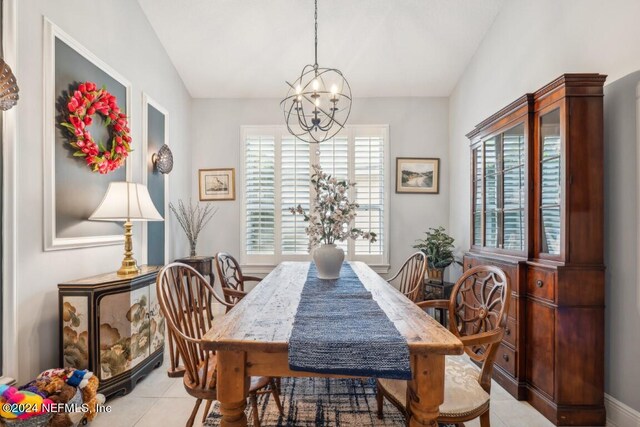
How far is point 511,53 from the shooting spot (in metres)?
3.08

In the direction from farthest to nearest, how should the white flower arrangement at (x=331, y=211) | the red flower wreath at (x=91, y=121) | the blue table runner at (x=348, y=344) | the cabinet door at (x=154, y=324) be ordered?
1. the cabinet door at (x=154, y=324)
2. the red flower wreath at (x=91, y=121)
3. the white flower arrangement at (x=331, y=211)
4. the blue table runner at (x=348, y=344)

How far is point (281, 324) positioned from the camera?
4.63 ft

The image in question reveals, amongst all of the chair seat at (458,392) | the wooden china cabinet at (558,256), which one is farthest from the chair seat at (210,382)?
the wooden china cabinet at (558,256)

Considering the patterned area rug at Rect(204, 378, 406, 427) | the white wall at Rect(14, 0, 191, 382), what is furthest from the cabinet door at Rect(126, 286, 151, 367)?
the patterned area rug at Rect(204, 378, 406, 427)

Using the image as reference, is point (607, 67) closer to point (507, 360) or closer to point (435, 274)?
point (507, 360)

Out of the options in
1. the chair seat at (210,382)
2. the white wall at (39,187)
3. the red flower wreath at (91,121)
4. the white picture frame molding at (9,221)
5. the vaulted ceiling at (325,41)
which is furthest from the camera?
the vaulted ceiling at (325,41)

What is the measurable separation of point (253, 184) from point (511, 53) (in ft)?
10.4

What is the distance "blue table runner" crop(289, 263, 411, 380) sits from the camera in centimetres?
116

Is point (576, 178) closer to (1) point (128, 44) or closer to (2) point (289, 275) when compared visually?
(2) point (289, 275)

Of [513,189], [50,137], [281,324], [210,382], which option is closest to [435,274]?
[513,189]

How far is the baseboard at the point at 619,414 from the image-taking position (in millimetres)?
1836

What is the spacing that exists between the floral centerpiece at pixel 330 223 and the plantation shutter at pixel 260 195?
212 centimetres

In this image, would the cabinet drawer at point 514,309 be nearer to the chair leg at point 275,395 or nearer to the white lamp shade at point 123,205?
the chair leg at point 275,395

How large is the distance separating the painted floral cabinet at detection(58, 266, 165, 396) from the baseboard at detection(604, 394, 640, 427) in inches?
120
